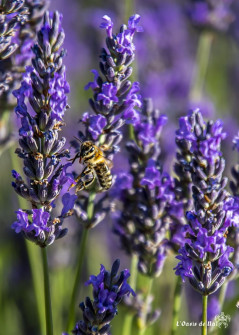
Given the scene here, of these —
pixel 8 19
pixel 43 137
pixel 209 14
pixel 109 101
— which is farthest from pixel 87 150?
pixel 209 14

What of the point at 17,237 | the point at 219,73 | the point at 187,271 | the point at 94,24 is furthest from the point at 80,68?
the point at 187,271

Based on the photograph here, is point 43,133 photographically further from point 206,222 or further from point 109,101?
point 206,222

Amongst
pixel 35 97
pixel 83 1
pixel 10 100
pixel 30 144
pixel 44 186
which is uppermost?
pixel 83 1

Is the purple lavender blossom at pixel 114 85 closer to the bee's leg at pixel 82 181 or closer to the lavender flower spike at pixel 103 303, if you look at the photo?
the bee's leg at pixel 82 181

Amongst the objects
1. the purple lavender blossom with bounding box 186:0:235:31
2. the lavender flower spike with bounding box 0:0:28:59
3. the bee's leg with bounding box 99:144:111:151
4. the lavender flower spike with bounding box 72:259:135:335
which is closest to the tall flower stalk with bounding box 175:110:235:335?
the lavender flower spike with bounding box 72:259:135:335

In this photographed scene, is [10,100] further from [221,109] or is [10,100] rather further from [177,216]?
[221,109]
